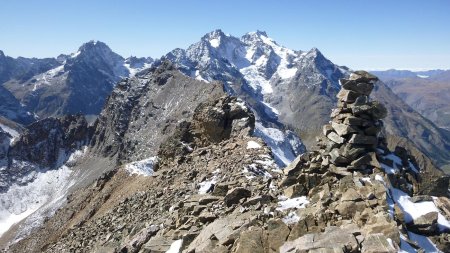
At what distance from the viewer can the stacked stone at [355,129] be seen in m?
25.4

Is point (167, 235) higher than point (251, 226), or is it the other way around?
point (251, 226)

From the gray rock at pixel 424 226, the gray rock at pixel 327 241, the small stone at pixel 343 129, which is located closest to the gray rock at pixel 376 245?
the gray rock at pixel 327 241

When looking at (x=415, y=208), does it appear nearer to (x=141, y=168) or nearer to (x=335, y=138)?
(x=335, y=138)

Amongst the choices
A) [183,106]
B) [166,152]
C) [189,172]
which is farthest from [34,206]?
[189,172]

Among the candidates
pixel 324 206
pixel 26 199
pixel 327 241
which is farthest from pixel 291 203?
pixel 26 199

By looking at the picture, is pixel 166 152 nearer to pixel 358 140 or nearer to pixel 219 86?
pixel 358 140

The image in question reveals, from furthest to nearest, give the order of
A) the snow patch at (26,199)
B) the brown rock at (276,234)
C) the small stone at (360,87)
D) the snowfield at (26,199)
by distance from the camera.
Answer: the snow patch at (26,199) → the snowfield at (26,199) → the small stone at (360,87) → the brown rock at (276,234)

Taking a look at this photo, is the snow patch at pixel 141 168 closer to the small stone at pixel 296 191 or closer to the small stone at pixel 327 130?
the small stone at pixel 327 130

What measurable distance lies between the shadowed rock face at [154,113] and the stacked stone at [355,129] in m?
108

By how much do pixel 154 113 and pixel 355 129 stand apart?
15253 cm

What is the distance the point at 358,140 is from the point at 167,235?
12339mm

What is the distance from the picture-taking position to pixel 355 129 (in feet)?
85.7

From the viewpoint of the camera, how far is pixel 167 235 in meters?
28.1

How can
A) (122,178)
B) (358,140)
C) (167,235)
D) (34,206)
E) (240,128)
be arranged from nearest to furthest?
(358,140) < (167,235) < (240,128) < (122,178) < (34,206)
